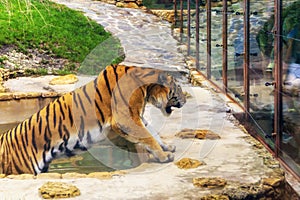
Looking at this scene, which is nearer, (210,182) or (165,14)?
(210,182)

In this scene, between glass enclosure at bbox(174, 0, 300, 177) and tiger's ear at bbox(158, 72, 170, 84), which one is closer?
glass enclosure at bbox(174, 0, 300, 177)

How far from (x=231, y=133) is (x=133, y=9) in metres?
9.44

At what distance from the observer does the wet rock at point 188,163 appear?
467 centimetres

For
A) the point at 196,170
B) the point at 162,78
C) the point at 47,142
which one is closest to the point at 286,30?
the point at 162,78

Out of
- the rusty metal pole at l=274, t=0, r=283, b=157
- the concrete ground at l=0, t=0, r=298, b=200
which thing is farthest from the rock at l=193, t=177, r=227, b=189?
the rusty metal pole at l=274, t=0, r=283, b=157

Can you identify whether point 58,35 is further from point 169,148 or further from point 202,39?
point 169,148

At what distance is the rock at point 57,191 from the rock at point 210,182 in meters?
0.76

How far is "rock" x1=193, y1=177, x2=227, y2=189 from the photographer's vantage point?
13.7 feet

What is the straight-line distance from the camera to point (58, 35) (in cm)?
1266

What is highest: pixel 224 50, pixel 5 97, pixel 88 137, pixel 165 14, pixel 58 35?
pixel 165 14

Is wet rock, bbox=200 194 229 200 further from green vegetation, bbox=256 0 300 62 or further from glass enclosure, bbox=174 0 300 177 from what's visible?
green vegetation, bbox=256 0 300 62

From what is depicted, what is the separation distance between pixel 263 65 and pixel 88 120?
1.46 meters

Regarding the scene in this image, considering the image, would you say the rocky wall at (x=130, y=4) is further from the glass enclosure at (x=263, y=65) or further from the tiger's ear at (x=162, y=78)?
the tiger's ear at (x=162, y=78)

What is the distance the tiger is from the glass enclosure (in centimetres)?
75
